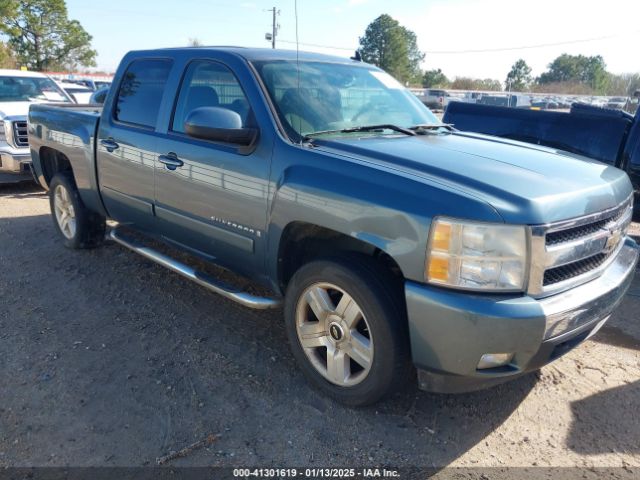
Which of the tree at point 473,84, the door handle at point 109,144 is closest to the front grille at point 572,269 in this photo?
the door handle at point 109,144

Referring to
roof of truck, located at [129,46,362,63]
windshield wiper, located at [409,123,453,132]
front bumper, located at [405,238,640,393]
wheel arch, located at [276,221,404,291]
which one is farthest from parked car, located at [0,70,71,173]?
front bumper, located at [405,238,640,393]

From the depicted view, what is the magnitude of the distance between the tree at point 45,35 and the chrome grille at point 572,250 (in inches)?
1927

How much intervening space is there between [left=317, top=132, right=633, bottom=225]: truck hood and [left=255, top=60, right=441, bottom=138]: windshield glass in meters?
0.27

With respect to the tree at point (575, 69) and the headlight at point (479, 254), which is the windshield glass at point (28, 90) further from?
the tree at point (575, 69)

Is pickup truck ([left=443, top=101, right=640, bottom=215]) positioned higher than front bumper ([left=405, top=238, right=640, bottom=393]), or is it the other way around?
pickup truck ([left=443, top=101, right=640, bottom=215])

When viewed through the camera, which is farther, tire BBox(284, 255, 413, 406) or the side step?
the side step

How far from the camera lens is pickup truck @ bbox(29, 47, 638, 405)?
2344mm

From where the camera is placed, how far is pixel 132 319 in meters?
3.94

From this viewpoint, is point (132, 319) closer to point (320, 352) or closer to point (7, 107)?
point (320, 352)

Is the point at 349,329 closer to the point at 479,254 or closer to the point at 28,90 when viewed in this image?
the point at 479,254

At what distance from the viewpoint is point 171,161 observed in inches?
146

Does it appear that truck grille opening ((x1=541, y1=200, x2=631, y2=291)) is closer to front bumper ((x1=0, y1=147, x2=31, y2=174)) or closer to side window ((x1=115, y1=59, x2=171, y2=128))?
side window ((x1=115, y1=59, x2=171, y2=128))

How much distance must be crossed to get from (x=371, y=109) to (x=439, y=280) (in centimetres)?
167

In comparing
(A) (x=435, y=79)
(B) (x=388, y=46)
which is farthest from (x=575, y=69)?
(B) (x=388, y=46)
